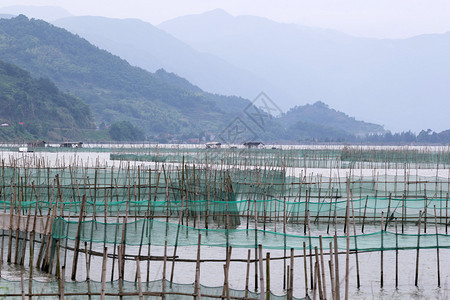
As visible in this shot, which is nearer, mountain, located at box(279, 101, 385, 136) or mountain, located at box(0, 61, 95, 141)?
mountain, located at box(0, 61, 95, 141)

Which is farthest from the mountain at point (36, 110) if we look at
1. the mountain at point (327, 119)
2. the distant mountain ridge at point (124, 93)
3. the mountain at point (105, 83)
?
the mountain at point (327, 119)

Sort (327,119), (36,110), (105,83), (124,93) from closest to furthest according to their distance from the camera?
(36,110)
(124,93)
(105,83)
(327,119)

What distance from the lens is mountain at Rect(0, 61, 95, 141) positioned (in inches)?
3063

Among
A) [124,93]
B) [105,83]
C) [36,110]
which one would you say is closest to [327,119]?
[124,93]

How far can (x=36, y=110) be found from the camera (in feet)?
272

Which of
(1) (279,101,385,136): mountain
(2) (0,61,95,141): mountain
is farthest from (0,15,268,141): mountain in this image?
(2) (0,61,95,141): mountain

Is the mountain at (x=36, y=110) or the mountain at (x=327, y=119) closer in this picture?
the mountain at (x=36, y=110)

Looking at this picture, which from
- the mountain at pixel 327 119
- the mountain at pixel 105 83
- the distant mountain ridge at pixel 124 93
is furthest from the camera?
the mountain at pixel 327 119

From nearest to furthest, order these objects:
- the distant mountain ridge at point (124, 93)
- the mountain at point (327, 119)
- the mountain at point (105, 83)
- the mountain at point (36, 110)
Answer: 1. the mountain at point (36, 110)
2. the distant mountain ridge at point (124, 93)
3. the mountain at point (105, 83)
4. the mountain at point (327, 119)

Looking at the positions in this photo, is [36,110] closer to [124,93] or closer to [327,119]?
[124,93]

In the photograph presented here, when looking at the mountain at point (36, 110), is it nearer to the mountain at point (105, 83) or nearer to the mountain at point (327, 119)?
the mountain at point (105, 83)

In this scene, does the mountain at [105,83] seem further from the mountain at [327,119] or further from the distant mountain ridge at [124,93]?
the mountain at [327,119]

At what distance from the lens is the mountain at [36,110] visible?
77.8 m

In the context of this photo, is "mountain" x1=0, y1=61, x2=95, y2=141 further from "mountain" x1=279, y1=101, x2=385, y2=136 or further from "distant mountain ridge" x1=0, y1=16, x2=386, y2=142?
"mountain" x1=279, y1=101, x2=385, y2=136
